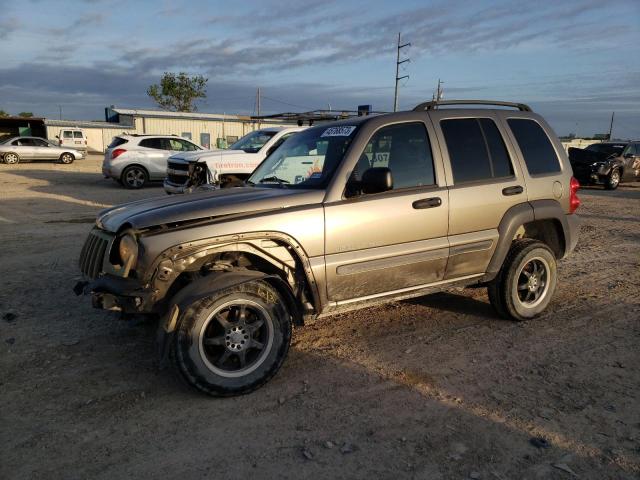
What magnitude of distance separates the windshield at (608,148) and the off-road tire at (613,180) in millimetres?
931

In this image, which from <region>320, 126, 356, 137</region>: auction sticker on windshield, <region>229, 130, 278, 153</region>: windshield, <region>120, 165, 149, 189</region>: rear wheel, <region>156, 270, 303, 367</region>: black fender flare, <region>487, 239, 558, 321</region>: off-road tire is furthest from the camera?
<region>120, 165, 149, 189</region>: rear wheel

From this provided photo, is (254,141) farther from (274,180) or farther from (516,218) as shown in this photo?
(516,218)

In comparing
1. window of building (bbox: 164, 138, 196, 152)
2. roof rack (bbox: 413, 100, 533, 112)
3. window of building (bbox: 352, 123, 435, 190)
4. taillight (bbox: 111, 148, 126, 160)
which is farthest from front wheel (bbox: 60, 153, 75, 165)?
window of building (bbox: 352, 123, 435, 190)

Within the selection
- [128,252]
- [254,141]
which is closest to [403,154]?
[128,252]

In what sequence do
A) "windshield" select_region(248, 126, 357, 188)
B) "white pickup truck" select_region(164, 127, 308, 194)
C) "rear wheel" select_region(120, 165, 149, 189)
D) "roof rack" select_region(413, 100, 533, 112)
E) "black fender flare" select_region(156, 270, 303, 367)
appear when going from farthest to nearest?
"rear wheel" select_region(120, 165, 149, 189) < "white pickup truck" select_region(164, 127, 308, 194) < "roof rack" select_region(413, 100, 533, 112) < "windshield" select_region(248, 126, 357, 188) < "black fender flare" select_region(156, 270, 303, 367)

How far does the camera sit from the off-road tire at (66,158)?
1118 inches

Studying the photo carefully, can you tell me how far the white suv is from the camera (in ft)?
53.6

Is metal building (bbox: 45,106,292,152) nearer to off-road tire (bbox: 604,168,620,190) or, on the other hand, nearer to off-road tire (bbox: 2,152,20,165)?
off-road tire (bbox: 2,152,20,165)

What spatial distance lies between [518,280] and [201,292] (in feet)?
10.2

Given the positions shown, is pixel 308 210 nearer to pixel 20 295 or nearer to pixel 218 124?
pixel 20 295

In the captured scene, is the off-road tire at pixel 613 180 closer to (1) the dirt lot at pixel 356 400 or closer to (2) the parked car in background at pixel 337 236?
(1) the dirt lot at pixel 356 400

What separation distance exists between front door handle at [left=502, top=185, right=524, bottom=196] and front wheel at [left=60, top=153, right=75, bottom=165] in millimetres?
29676

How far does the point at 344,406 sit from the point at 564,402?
1489 millimetres

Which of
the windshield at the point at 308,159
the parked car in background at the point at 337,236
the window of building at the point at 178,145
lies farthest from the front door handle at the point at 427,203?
the window of building at the point at 178,145
